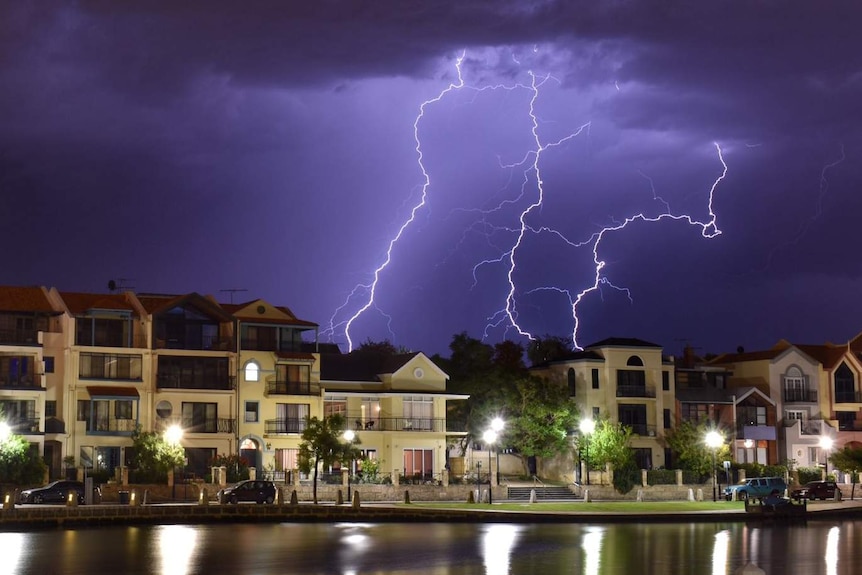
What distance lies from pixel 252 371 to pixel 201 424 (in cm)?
484

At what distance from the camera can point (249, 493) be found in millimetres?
68125

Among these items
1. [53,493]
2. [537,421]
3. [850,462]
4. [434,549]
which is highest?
[537,421]

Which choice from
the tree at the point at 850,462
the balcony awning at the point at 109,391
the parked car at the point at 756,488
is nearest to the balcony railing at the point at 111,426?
the balcony awning at the point at 109,391

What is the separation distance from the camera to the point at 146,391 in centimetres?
8244

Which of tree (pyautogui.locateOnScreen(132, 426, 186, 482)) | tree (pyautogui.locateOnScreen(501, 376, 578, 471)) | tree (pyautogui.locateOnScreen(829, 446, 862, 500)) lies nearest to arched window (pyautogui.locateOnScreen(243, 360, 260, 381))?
tree (pyautogui.locateOnScreen(132, 426, 186, 482))

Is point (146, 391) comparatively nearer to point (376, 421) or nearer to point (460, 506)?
point (376, 421)

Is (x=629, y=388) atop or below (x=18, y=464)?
atop

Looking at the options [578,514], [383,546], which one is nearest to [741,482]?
[578,514]

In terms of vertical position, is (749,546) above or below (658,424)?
below

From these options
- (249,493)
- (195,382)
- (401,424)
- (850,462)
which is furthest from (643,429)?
(249,493)

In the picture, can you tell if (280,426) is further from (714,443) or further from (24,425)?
(714,443)

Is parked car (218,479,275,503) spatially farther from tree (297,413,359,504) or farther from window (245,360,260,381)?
window (245,360,260,381)

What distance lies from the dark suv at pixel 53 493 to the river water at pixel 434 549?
12.4 metres

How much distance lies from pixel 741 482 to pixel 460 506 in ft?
69.2
